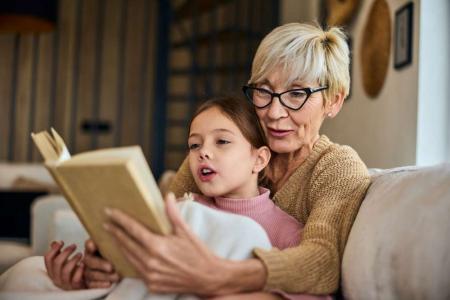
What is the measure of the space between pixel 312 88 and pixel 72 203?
82 centimetres

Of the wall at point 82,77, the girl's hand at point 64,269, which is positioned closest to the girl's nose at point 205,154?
the girl's hand at point 64,269

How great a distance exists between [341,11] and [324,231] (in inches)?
99.2

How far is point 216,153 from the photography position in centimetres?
152

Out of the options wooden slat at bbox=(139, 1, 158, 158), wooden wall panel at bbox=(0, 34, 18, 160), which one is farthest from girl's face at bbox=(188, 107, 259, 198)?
wooden wall panel at bbox=(0, 34, 18, 160)

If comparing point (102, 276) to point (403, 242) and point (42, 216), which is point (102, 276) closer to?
point (403, 242)

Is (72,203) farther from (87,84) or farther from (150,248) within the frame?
(87,84)

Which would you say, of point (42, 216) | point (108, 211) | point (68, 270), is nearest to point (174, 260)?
point (108, 211)

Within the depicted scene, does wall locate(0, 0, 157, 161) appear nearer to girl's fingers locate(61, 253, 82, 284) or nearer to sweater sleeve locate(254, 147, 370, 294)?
sweater sleeve locate(254, 147, 370, 294)

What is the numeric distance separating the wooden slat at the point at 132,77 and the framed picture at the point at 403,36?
4.38m

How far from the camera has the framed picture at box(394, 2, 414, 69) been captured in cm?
266

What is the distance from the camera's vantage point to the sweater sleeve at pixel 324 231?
4.07 feet

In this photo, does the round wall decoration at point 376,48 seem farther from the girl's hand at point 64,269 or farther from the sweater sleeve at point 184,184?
the girl's hand at point 64,269

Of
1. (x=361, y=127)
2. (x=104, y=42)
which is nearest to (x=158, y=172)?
(x=104, y=42)

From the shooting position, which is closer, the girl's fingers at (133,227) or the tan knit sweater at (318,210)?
the girl's fingers at (133,227)
